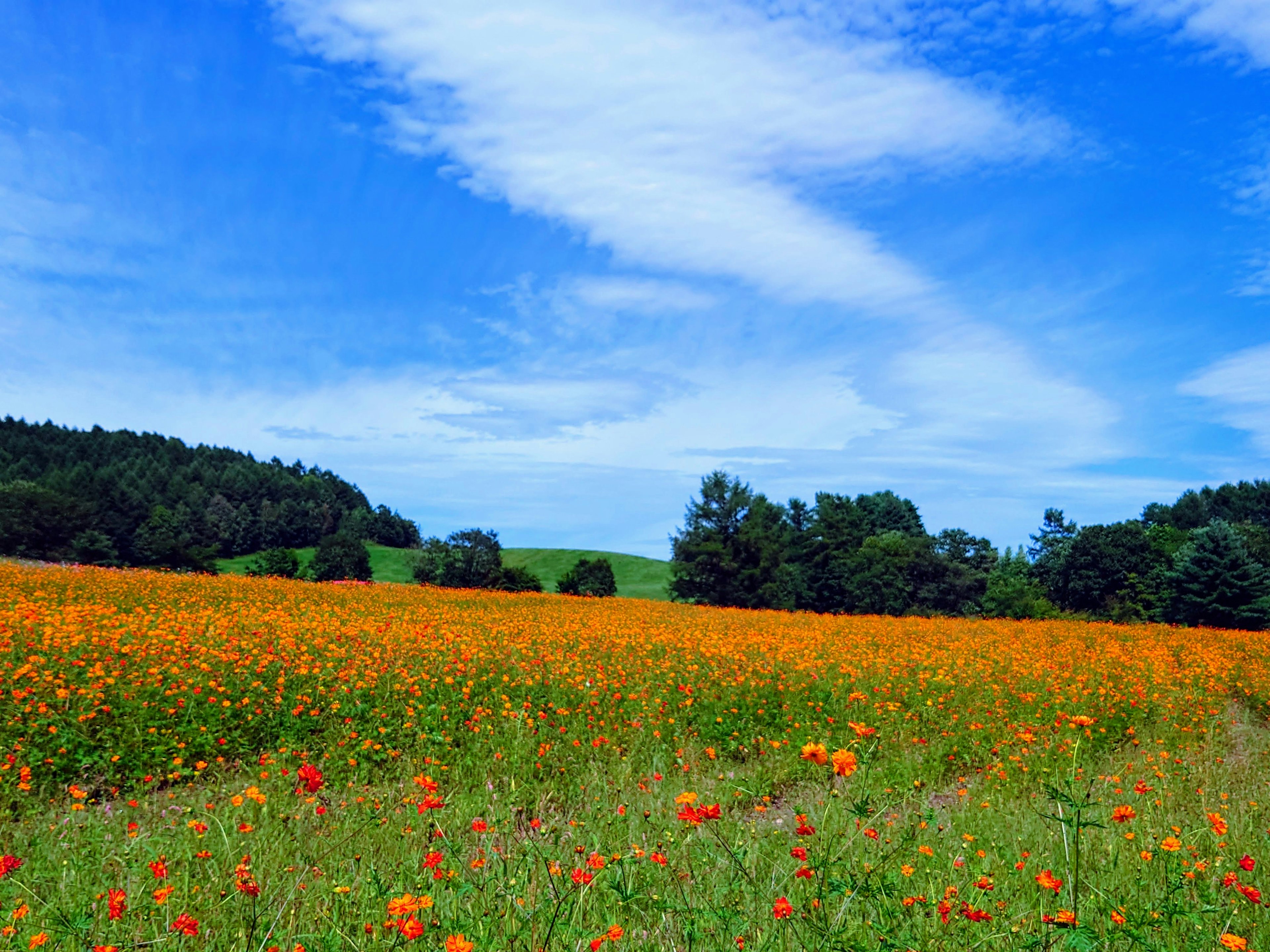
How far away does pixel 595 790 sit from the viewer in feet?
18.9

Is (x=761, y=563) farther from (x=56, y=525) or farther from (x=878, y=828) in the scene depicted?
(x=56, y=525)

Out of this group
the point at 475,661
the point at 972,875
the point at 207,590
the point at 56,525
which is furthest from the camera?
the point at 56,525

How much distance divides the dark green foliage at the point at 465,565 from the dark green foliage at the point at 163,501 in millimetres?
16653

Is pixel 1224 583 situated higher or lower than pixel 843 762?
higher

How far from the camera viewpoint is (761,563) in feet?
136

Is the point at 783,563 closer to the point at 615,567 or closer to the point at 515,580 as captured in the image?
the point at 515,580

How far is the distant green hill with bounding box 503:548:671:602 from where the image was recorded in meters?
60.5

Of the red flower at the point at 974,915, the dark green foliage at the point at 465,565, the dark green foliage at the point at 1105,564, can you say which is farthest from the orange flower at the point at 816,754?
the dark green foliage at the point at 1105,564

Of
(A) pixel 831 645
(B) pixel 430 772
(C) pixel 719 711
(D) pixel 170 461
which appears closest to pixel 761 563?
(A) pixel 831 645

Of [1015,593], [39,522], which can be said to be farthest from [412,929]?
[39,522]

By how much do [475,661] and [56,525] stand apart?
55.6 meters

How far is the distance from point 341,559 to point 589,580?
15638mm

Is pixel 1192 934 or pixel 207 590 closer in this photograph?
pixel 1192 934

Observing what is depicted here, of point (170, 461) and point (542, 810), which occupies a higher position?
point (170, 461)
